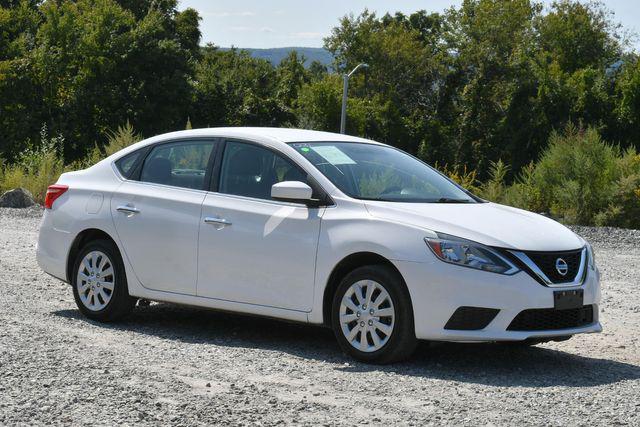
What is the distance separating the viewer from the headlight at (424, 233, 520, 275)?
23.5ft

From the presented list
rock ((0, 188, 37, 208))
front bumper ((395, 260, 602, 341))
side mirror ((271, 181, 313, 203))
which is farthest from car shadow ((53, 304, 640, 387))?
rock ((0, 188, 37, 208))

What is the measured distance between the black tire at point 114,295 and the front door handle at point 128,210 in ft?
0.99

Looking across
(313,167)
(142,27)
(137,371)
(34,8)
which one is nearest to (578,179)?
(313,167)

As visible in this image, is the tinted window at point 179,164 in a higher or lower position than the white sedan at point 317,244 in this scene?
higher

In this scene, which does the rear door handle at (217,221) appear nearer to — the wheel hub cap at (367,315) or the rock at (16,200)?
the wheel hub cap at (367,315)

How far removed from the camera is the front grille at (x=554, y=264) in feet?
24.0

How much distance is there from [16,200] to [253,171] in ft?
48.9

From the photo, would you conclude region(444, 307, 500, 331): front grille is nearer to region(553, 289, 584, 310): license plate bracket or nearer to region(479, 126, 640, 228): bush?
region(553, 289, 584, 310): license plate bracket

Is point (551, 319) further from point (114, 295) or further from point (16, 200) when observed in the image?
point (16, 200)

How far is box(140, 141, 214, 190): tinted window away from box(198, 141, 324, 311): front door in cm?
23

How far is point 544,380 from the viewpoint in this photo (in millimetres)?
7203

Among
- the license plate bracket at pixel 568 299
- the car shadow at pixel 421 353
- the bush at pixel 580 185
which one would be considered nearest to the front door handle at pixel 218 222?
the car shadow at pixel 421 353

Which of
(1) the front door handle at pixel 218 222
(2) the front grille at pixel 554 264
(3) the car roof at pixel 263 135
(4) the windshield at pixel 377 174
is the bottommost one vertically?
(2) the front grille at pixel 554 264

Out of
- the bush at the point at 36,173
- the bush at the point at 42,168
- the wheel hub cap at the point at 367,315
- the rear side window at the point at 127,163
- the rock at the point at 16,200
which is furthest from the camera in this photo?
the bush at the point at 36,173
